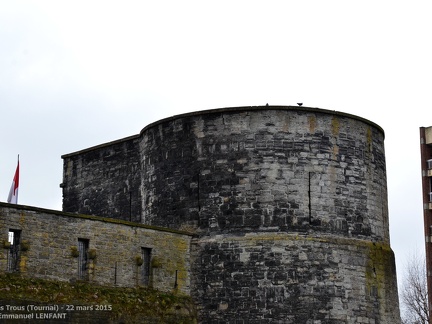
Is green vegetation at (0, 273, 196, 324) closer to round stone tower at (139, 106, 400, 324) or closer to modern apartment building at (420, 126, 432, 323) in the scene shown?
round stone tower at (139, 106, 400, 324)

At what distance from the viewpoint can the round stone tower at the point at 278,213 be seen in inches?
1075

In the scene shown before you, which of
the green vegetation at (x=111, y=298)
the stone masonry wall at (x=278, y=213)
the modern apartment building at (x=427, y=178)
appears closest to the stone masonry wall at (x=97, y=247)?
the green vegetation at (x=111, y=298)

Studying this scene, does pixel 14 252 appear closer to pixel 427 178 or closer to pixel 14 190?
pixel 14 190

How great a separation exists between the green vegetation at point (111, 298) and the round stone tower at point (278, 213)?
0.76 meters

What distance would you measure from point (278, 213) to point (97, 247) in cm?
501

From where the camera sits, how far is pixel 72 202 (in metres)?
33.5

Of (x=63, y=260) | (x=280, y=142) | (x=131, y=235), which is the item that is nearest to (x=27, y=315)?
(x=63, y=260)

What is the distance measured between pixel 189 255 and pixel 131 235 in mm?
2034

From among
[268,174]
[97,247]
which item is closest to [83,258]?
[97,247]

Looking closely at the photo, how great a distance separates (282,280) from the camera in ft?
89.4

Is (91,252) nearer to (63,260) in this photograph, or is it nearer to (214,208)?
(63,260)

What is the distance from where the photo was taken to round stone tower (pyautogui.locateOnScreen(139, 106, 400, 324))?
89.6ft

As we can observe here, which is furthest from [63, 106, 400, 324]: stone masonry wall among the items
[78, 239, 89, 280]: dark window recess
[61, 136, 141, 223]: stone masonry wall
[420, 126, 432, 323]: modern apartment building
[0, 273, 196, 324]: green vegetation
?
[420, 126, 432, 323]: modern apartment building

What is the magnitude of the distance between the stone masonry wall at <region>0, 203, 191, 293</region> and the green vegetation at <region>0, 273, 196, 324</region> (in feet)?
0.66
